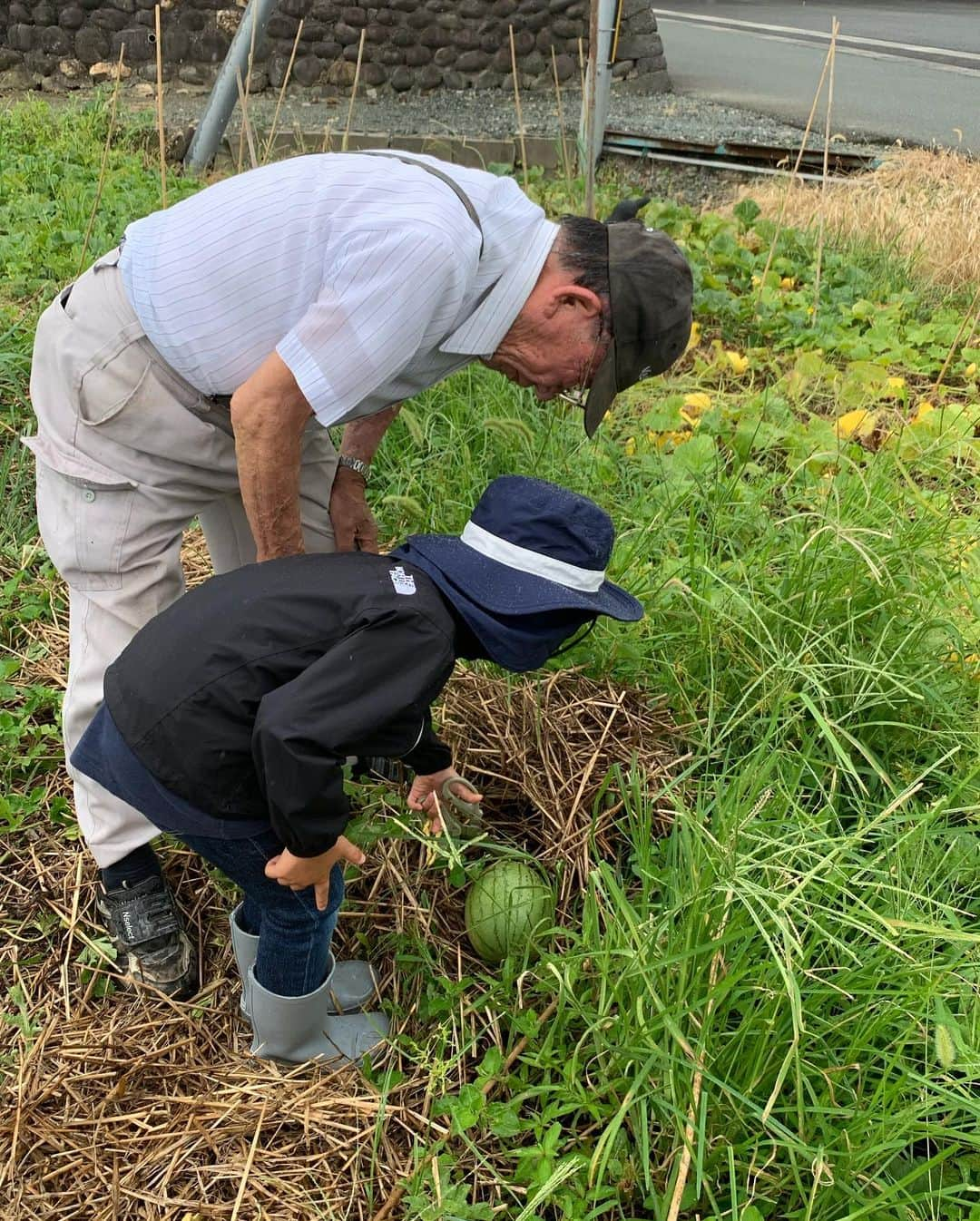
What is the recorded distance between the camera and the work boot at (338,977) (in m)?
2.01

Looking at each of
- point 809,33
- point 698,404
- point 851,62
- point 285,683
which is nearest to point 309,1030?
point 285,683

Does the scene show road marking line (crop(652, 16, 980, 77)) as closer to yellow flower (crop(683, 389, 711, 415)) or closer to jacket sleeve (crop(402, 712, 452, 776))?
yellow flower (crop(683, 389, 711, 415))

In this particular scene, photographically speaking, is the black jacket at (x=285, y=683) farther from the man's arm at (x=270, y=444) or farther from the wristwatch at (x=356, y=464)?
the wristwatch at (x=356, y=464)

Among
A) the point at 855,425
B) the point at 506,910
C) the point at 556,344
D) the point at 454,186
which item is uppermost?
the point at 454,186

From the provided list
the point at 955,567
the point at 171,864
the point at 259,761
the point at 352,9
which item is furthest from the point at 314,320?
the point at 352,9

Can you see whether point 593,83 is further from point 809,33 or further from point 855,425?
point 809,33

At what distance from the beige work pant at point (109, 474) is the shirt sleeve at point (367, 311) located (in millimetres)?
391

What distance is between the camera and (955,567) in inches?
111

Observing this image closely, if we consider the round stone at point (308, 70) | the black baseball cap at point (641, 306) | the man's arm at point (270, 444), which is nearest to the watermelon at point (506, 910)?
the man's arm at point (270, 444)

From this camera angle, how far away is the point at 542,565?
5.48 ft

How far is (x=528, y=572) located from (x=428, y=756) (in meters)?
0.48

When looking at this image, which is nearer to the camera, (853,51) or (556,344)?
(556,344)

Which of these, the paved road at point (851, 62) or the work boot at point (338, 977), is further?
the paved road at point (851, 62)

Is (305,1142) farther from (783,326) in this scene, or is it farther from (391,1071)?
(783,326)
